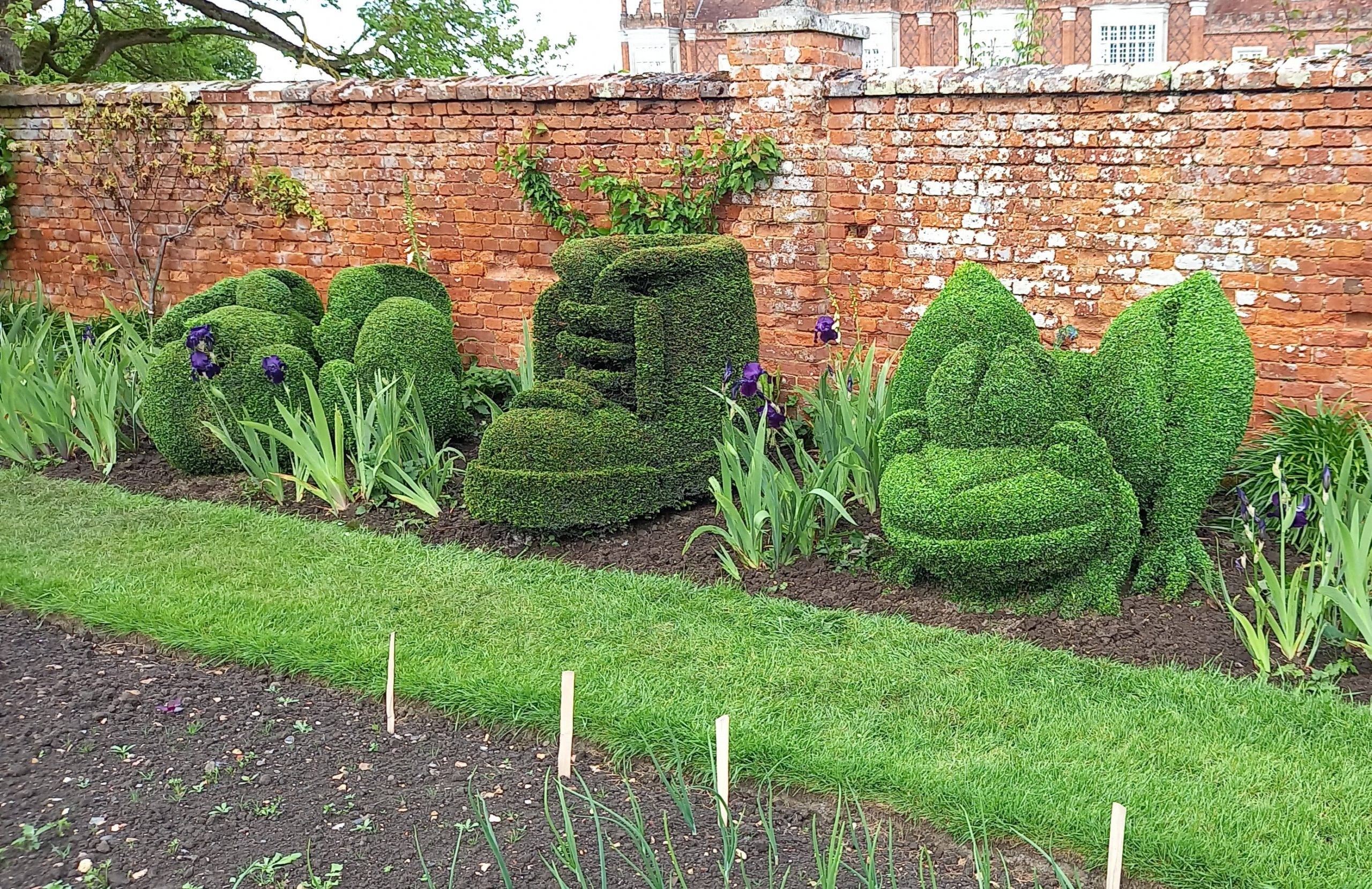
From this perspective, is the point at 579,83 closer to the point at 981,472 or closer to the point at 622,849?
the point at 981,472

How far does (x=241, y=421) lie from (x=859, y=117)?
11.5 ft

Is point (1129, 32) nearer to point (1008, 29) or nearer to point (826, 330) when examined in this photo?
point (1008, 29)

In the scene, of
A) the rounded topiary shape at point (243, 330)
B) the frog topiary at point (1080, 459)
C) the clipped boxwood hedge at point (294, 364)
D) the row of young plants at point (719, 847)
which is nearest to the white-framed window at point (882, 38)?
the clipped boxwood hedge at point (294, 364)

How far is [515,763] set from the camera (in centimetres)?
367

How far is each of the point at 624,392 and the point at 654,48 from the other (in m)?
27.5

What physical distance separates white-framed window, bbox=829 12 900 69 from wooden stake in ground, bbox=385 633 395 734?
27.6 m

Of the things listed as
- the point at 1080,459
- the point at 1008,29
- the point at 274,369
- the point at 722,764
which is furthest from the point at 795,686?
the point at 1008,29

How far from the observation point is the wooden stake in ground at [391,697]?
11.9ft

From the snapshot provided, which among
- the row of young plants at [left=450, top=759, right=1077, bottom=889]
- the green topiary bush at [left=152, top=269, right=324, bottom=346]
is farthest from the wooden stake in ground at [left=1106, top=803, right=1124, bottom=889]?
the green topiary bush at [left=152, top=269, right=324, bottom=346]

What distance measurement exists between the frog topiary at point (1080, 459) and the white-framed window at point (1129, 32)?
25.6 metres

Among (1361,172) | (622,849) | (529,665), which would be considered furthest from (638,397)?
(1361,172)

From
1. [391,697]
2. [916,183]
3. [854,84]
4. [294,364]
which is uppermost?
[854,84]

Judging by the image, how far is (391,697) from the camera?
12.2ft

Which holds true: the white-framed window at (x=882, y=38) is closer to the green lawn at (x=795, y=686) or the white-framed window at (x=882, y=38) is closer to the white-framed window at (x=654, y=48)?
the white-framed window at (x=654, y=48)
